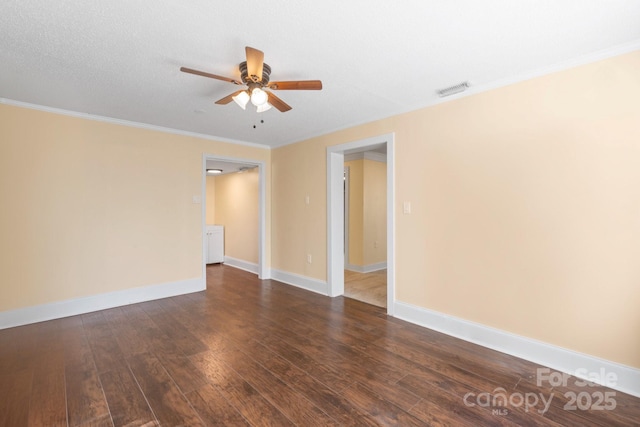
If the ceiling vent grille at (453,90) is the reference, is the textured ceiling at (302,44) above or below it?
above

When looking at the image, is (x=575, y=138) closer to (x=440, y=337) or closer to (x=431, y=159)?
(x=431, y=159)

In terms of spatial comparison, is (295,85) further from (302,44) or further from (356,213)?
(356,213)

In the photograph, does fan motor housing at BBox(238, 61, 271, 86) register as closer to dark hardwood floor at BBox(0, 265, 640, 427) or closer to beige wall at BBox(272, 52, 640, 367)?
beige wall at BBox(272, 52, 640, 367)

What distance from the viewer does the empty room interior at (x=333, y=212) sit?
181cm

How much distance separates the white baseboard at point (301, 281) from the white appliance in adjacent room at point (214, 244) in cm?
201

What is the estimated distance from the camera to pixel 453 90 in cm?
273

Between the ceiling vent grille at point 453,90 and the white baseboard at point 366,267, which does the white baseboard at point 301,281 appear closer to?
the white baseboard at point 366,267

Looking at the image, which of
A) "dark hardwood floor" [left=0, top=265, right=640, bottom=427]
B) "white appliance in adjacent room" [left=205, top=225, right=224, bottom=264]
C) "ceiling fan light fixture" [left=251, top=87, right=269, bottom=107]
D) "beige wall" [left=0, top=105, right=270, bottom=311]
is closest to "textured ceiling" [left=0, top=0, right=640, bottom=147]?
"ceiling fan light fixture" [left=251, top=87, right=269, bottom=107]

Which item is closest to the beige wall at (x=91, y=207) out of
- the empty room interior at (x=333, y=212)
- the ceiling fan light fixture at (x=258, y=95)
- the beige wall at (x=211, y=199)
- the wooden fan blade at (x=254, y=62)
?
the empty room interior at (x=333, y=212)

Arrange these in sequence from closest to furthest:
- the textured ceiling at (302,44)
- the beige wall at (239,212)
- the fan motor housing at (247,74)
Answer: the textured ceiling at (302,44) → the fan motor housing at (247,74) → the beige wall at (239,212)

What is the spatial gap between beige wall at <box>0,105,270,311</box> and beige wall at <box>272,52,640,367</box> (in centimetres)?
319

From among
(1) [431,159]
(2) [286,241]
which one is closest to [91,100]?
(2) [286,241]

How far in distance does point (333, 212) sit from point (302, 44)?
2562 millimetres

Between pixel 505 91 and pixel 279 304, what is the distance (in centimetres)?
352
